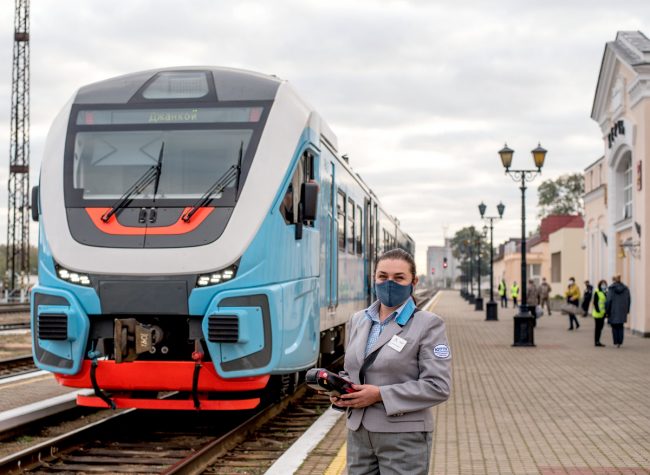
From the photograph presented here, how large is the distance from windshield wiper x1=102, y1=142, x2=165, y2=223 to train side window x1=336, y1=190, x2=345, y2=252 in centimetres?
362

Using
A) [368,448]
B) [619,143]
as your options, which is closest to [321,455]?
[368,448]

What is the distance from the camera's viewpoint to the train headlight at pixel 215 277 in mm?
9055

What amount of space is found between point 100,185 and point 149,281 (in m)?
1.22

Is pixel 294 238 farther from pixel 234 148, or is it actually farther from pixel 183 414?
pixel 183 414

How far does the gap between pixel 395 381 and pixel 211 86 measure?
631 cm

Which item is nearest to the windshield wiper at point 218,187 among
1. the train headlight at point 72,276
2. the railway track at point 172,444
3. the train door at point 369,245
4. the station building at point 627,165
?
the train headlight at point 72,276

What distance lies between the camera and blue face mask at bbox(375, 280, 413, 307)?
171 inches

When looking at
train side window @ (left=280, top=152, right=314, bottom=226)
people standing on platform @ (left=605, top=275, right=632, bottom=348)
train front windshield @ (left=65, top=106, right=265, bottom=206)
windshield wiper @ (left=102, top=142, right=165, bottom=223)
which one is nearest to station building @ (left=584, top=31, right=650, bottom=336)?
people standing on platform @ (left=605, top=275, right=632, bottom=348)

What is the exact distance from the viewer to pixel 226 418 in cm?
1136

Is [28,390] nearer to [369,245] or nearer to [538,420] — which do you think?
[369,245]

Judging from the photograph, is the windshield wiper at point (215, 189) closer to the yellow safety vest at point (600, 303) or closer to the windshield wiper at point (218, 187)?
the windshield wiper at point (218, 187)

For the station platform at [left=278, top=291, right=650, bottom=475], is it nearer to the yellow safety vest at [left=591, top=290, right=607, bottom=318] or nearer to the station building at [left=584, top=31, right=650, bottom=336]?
the yellow safety vest at [left=591, top=290, right=607, bottom=318]

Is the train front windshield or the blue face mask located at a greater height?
the train front windshield

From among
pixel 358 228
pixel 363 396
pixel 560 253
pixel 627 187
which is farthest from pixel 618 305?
pixel 560 253
